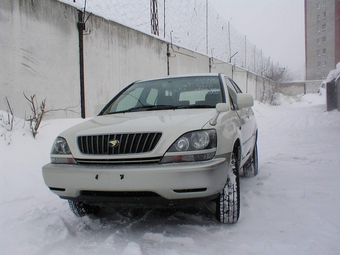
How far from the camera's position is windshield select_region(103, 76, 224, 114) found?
3109 millimetres

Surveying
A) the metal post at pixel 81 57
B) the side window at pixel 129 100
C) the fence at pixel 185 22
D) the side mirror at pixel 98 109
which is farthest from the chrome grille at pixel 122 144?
the fence at pixel 185 22

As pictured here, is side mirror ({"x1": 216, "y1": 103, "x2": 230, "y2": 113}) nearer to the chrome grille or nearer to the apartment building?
the chrome grille

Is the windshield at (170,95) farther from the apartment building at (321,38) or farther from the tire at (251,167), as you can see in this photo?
the apartment building at (321,38)

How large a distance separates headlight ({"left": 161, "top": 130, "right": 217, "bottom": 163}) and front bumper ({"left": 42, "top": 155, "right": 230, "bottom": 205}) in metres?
Result: 0.05

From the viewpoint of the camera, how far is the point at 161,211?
9.83ft

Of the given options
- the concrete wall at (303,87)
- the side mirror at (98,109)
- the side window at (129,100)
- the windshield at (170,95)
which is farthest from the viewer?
the concrete wall at (303,87)

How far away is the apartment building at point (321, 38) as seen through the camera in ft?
163

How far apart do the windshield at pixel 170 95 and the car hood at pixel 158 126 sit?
13.9 inches

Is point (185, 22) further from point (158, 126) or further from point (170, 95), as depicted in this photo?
point (158, 126)

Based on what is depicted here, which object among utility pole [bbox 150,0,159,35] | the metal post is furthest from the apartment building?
the metal post

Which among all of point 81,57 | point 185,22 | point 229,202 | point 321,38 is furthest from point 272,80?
point 321,38

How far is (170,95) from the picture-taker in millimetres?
3303

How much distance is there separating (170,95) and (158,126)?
1092mm

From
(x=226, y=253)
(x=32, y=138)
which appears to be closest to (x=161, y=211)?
(x=226, y=253)
